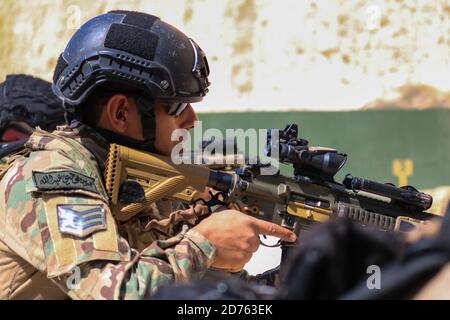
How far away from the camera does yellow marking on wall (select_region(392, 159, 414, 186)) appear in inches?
242

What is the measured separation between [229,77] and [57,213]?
4696mm

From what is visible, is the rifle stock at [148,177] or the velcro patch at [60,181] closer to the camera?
the velcro patch at [60,181]

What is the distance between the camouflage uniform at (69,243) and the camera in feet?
6.43

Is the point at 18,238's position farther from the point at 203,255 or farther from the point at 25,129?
the point at 25,129

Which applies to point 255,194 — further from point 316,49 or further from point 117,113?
point 316,49

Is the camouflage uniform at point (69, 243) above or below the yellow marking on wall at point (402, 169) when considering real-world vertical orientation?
above

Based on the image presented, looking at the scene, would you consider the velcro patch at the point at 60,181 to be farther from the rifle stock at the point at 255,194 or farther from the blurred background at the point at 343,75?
the blurred background at the point at 343,75

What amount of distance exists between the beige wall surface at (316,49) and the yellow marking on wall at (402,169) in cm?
42

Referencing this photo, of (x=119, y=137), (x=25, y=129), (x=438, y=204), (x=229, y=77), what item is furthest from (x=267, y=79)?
(x=119, y=137)

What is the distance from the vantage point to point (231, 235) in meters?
2.21

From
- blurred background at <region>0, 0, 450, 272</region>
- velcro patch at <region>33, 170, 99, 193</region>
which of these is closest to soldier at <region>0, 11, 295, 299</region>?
velcro patch at <region>33, 170, 99, 193</region>

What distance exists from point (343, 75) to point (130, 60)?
4.19 meters

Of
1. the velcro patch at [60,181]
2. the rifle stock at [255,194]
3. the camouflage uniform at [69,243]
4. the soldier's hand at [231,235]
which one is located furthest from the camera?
the rifle stock at [255,194]

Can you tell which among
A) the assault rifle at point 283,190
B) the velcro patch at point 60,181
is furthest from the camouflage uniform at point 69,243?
the assault rifle at point 283,190
